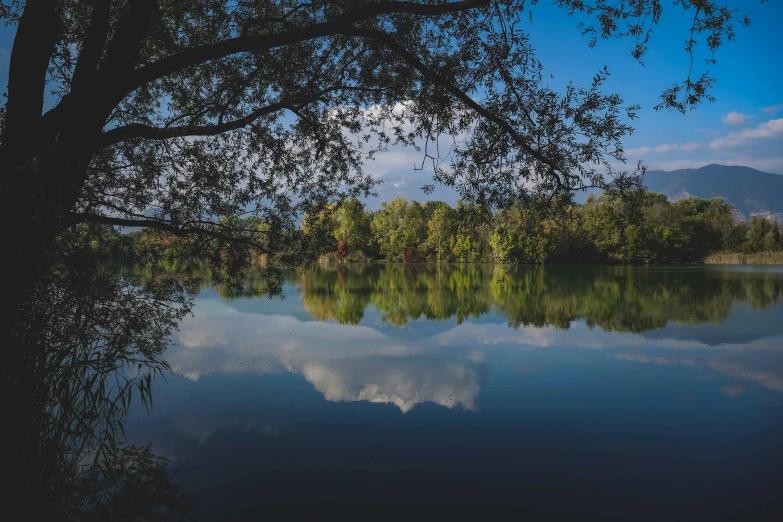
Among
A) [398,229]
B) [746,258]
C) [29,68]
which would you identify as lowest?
[746,258]

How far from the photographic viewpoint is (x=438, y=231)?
60.9 metres

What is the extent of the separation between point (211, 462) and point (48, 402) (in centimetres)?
187

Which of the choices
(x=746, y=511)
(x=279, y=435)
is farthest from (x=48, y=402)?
(x=746, y=511)

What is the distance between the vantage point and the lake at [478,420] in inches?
193

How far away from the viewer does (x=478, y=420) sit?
699 centimetres

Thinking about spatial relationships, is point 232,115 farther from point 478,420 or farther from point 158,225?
point 478,420

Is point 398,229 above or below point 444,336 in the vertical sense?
above

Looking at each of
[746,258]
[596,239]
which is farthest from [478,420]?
[746,258]

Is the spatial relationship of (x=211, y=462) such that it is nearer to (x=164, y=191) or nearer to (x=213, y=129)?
(x=164, y=191)

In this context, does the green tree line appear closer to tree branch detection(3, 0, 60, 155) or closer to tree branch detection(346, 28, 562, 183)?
tree branch detection(346, 28, 562, 183)

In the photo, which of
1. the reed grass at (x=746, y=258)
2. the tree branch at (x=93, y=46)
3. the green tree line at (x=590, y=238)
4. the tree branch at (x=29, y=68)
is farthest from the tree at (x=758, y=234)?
the tree branch at (x=29, y=68)

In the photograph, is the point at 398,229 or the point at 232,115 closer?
the point at 232,115

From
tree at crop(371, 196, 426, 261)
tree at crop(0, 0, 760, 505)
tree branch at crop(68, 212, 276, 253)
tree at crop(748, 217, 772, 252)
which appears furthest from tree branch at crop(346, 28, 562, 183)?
tree at crop(748, 217, 772, 252)

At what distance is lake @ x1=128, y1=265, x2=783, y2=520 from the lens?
4.91 metres
